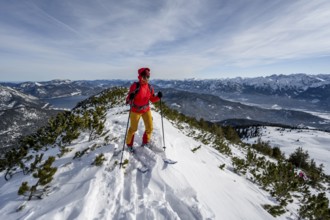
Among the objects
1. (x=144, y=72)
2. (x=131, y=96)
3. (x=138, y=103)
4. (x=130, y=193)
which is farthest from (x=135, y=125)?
(x=130, y=193)

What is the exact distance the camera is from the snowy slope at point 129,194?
478 centimetres

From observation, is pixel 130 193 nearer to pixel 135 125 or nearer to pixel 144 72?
pixel 135 125

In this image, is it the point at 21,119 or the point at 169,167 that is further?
the point at 21,119

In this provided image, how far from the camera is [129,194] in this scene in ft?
18.0

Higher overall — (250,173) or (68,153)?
(68,153)


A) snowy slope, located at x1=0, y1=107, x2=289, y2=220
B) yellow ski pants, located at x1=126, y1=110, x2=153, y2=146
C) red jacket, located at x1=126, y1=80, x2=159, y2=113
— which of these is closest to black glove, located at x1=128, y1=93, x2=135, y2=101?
red jacket, located at x1=126, y1=80, x2=159, y2=113

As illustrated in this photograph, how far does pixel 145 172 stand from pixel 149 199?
129cm

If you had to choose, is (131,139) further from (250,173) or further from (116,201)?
(250,173)

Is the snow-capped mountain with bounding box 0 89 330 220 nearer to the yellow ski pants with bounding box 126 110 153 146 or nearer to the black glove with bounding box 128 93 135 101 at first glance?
the yellow ski pants with bounding box 126 110 153 146

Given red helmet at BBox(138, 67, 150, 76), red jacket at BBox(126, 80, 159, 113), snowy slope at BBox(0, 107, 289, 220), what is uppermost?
red helmet at BBox(138, 67, 150, 76)

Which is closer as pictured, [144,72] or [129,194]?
[129,194]

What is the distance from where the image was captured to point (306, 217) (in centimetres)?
952

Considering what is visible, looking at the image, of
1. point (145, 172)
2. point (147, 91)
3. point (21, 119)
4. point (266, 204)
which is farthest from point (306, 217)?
point (21, 119)

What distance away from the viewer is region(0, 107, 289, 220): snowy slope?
478 cm
